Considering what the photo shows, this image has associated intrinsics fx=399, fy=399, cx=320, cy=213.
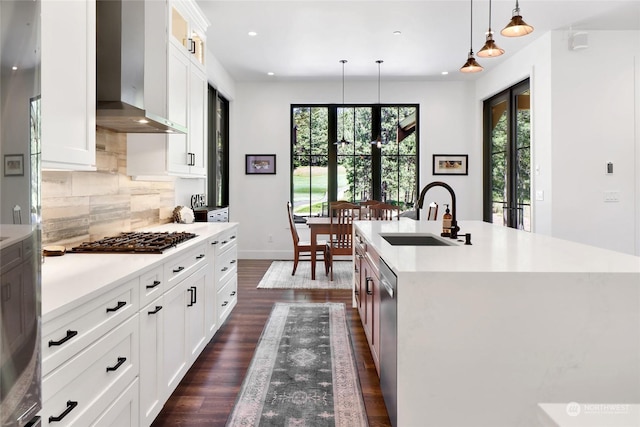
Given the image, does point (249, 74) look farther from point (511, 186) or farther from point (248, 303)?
point (511, 186)

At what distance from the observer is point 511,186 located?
582cm

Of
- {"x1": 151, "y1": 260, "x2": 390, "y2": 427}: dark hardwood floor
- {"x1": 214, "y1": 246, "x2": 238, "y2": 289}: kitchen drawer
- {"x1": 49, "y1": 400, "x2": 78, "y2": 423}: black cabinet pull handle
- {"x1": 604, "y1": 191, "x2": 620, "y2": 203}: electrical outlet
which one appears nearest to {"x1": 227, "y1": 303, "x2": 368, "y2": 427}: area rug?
{"x1": 151, "y1": 260, "x2": 390, "y2": 427}: dark hardwood floor

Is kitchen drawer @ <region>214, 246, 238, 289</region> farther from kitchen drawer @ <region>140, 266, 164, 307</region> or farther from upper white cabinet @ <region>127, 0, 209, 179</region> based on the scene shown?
kitchen drawer @ <region>140, 266, 164, 307</region>

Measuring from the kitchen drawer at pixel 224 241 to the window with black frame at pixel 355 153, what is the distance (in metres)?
3.41

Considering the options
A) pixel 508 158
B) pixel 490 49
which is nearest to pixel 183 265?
pixel 490 49

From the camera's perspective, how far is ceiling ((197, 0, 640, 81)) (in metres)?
3.96

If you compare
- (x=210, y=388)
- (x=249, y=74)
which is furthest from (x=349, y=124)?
(x=210, y=388)

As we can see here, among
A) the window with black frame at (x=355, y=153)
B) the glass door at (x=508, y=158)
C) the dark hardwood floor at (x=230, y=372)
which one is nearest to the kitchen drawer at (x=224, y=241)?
the dark hardwood floor at (x=230, y=372)

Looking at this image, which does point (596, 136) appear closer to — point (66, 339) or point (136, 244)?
point (136, 244)

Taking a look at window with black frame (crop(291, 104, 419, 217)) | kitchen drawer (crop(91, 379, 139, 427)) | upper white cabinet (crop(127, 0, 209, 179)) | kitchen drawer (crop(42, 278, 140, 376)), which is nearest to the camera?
kitchen drawer (crop(42, 278, 140, 376))

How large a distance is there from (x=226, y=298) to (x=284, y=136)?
399cm

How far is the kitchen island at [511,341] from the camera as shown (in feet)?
4.83

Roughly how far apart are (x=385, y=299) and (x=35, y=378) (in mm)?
1430

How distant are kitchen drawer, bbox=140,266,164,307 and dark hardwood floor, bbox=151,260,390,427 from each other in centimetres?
67
